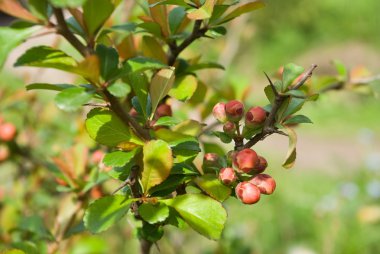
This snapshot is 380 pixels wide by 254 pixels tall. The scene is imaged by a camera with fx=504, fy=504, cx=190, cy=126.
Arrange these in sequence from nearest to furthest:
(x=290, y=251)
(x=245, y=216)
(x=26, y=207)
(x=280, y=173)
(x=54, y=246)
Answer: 1. (x=54, y=246)
2. (x=26, y=207)
3. (x=290, y=251)
4. (x=245, y=216)
5. (x=280, y=173)

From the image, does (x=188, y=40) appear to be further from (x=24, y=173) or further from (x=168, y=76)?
(x=24, y=173)

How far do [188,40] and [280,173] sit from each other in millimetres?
4055

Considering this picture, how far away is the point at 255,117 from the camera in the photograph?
468 mm

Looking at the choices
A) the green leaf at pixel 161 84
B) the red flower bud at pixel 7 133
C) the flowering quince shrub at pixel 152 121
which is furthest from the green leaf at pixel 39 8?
the red flower bud at pixel 7 133

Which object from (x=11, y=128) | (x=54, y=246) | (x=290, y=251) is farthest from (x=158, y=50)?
(x=290, y=251)

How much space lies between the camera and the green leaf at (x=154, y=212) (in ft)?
1.53

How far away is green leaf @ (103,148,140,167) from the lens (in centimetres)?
45

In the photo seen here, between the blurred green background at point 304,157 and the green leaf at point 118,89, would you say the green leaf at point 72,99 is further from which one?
the blurred green background at point 304,157

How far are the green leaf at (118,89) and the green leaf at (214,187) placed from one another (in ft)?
0.45

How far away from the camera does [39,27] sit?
408mm

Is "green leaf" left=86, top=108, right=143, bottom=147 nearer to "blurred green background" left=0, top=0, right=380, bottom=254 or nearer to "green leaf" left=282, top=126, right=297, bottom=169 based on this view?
"green leaf" left=282, top=126, right=297, bottom=169

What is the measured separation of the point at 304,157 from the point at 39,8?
199 inches

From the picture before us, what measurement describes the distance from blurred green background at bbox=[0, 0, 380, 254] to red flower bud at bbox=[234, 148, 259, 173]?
0.28m

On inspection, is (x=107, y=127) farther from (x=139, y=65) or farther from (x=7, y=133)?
(x=7, y=133)
